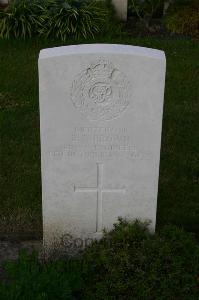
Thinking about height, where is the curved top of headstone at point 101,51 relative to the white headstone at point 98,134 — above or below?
above

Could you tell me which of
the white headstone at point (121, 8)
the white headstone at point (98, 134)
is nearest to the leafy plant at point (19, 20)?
the white headstone at point (121, 8)

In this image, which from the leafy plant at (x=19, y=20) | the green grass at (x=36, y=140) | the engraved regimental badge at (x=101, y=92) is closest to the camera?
the engraved regimental badge at (x=101, y=92)

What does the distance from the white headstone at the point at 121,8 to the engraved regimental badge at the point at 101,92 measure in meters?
6.97

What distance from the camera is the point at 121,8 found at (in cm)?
1093

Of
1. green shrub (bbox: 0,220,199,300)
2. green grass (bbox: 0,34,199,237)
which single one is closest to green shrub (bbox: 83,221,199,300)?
green shrub (bbox: 0,220,199,300)

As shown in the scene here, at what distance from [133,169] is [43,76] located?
961 millimetres

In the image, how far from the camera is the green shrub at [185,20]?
10352 mm

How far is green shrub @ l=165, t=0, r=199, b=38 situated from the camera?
408 inches

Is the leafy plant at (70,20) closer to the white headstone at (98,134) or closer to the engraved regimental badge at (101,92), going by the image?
the white headstone at (98,134)

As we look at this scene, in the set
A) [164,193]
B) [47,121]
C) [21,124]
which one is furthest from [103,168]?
[21,124]

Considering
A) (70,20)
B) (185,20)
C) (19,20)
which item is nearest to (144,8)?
(185,20)

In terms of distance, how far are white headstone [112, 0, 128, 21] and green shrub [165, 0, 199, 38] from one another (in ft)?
2.47

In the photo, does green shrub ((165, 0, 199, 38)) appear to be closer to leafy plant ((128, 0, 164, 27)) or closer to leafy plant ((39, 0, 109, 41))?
leafy plant ((128, 0, 164, 27))

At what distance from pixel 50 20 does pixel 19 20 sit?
0.49m
